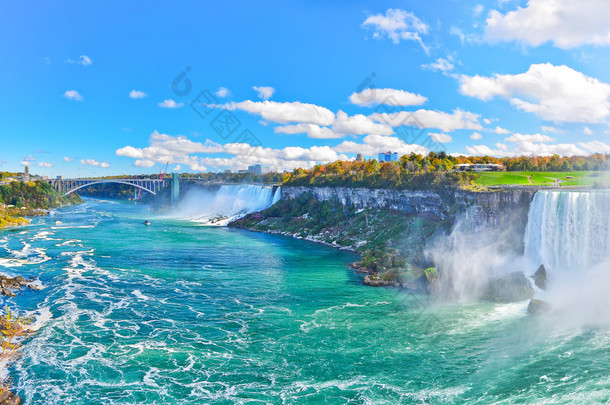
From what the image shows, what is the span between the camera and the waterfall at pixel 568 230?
27.9 metres

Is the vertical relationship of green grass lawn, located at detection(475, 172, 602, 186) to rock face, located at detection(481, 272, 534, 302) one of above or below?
above

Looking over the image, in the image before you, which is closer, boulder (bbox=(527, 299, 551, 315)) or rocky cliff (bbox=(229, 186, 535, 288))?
boulder (bbox=(527, 299, 551, 315))

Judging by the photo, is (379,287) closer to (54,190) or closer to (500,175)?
(500,175)

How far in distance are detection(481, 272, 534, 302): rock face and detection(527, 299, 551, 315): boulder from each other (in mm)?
2308

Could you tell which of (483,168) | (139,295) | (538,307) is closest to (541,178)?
(483,168)

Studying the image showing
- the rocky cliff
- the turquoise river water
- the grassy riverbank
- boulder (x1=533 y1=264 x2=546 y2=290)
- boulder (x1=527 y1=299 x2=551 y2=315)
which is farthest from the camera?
the grassy riverbank

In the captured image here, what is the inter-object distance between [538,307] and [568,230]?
7.79m

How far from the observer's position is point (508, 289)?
92.1 ft

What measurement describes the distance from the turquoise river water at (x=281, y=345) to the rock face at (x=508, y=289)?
1.48 m

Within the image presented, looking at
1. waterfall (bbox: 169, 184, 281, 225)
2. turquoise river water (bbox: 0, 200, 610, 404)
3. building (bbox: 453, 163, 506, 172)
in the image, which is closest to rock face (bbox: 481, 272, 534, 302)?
turquoise river water (bbox: 0, 200, 610, 404)

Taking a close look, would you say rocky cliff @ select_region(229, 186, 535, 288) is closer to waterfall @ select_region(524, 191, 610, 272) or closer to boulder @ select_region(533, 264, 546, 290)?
waterfall @ select_region(524, 191, 610, 272)

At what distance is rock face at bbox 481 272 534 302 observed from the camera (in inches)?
1080

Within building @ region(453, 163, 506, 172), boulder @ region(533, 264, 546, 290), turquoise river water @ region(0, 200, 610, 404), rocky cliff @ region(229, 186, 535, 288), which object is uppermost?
building @ region(453, 163, 506, 172)

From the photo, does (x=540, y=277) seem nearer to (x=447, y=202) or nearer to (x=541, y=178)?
(x=447, y=202)
